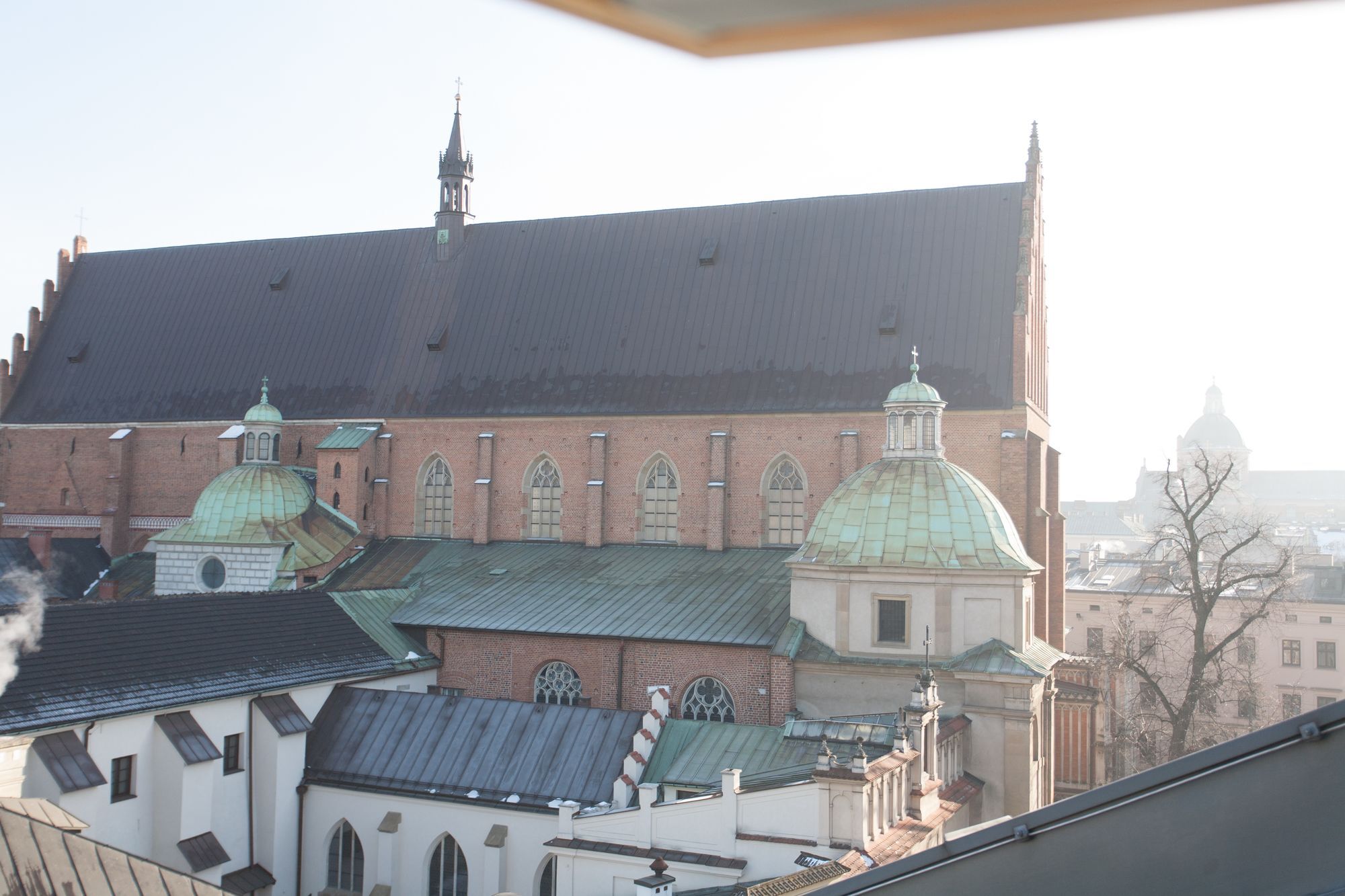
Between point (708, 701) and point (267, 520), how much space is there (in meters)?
14.6

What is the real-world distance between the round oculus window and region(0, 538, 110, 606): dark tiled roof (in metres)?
5.38

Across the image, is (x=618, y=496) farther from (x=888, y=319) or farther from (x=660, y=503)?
(x=888, y=319)

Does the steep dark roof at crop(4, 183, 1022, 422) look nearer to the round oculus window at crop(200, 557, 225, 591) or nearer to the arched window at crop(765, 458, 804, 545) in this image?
the arched window at crop(765, 458, 804, 545)

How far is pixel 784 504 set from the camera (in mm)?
30281

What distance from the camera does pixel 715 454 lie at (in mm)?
30500

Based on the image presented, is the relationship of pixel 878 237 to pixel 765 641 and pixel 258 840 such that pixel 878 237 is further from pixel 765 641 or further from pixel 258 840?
pixel 258 840

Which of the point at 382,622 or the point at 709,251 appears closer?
the point at 382,622

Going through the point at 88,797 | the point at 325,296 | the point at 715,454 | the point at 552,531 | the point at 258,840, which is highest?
the point at 325,296

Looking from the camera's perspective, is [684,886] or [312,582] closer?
[684,886]

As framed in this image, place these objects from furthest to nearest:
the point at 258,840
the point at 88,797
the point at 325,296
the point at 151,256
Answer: the point at 151,256, the point at 325,296, the point at 258,840, the point at 88,797

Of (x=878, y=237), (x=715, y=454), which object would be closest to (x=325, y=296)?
(x=715, y=454)

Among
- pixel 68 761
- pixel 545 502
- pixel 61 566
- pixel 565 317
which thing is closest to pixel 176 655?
pixel 68 761

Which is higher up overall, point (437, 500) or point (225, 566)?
point (437, 500)

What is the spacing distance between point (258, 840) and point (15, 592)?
55.7ft
